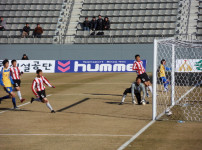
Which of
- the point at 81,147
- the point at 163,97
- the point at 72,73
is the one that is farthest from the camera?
the point at 72,73

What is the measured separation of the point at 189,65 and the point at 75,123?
19009 mm

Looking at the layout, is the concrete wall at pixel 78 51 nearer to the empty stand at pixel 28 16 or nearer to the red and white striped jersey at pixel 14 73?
the empty stand at pixel 28 16

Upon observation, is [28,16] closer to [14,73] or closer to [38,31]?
[38,31]

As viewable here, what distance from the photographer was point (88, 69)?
3791 centimetres

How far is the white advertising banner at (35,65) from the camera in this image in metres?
37.9

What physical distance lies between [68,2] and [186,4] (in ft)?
39.7

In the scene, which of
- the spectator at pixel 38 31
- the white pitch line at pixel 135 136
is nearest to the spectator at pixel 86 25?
the spectator at pixel 38 31

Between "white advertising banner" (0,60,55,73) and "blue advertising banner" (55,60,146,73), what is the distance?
0.53m

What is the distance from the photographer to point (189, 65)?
31.0 m

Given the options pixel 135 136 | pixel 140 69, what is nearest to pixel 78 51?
pixel 140 69

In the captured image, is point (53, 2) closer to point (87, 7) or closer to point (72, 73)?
point (87, 7)

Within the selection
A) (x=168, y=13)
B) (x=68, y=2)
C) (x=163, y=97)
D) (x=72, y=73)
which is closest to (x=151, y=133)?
(x=163, y=97)

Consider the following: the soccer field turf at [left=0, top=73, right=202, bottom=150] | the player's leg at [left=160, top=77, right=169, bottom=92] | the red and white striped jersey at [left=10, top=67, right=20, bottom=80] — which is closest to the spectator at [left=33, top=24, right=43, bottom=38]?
the soccer field turf at [left=0, top=73, right=202, bottom=150]

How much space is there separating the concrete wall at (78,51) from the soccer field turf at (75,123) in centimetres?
1795
